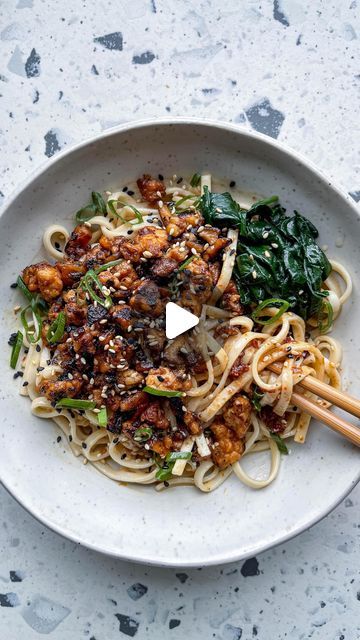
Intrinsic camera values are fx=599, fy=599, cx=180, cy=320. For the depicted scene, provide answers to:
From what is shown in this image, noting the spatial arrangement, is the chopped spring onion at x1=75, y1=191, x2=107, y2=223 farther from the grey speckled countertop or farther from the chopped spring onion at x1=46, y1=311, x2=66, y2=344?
the chopped spring onion at x1=46, y1=311, x2=66, y2=344

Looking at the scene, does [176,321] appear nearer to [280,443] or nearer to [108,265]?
[108,265]

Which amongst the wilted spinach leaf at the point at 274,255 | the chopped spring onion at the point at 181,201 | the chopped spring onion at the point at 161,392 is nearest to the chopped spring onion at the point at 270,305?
the wilted spinach leaf at the point at 274,255

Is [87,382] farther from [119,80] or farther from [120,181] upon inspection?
[119,80]

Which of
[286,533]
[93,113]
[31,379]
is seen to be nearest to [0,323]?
[31,379]

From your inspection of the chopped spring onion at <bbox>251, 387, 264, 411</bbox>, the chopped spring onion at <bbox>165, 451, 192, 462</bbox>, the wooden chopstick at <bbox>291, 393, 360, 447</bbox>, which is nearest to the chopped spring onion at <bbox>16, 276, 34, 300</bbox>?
the chopped spring onion at <bbox>165, 451, 192, 462</bbox>

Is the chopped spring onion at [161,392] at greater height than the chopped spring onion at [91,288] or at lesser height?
lesser

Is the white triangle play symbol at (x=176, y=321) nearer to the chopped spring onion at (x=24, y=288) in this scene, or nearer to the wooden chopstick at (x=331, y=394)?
the wooden chopstick at (x=331, y=394)
